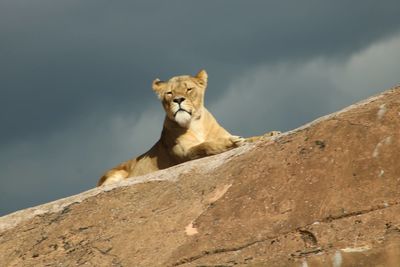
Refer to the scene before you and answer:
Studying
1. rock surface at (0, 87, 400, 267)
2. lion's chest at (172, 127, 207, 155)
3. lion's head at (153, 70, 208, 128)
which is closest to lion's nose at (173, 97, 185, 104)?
lion's head at (153, 70, 208, 128)

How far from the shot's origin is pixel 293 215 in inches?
345

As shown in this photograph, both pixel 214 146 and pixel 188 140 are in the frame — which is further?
pixel 188 140

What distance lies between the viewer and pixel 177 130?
15.1 metres

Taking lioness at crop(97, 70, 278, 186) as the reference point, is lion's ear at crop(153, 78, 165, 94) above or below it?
above

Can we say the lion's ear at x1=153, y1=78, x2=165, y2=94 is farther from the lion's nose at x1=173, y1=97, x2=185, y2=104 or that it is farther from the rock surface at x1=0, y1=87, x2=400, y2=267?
the rock surface at x1=0, y1=87, x2=400, y2=267

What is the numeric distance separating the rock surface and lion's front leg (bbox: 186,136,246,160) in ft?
9.48

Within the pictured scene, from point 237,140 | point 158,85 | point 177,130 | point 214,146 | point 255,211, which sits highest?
point 158,85

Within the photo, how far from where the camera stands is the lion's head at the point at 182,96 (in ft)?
49.0

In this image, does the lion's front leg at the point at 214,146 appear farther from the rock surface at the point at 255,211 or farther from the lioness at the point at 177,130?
the rock surface at the point at 255,211

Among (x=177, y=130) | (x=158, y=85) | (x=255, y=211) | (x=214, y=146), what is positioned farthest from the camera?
(x=158, y=85)

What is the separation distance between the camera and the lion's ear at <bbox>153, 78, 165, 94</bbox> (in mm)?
15359

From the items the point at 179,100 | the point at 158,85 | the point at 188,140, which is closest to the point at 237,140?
the point at 188,140

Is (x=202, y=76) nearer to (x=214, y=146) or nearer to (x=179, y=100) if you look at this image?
(x=179, y=100)

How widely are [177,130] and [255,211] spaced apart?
20.0 feet
